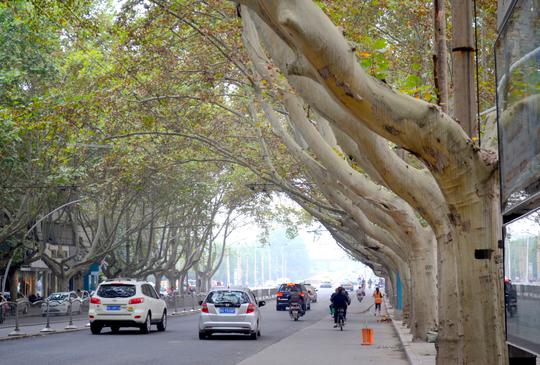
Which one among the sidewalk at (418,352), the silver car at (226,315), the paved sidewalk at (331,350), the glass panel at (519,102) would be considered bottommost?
the paved sidewalk at (331,350)

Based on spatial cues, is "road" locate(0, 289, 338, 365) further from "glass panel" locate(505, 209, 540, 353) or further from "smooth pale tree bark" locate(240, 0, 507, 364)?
"glass panel" locate(505, 209, 540, 353)

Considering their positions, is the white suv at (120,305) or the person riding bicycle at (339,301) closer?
the white suv at (120,305)

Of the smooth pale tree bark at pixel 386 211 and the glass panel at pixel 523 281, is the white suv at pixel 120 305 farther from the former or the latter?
the glass panel at pixel 523 281

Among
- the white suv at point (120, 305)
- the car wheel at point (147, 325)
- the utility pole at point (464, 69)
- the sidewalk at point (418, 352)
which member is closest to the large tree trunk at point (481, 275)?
the utility pole at point (464, 69)

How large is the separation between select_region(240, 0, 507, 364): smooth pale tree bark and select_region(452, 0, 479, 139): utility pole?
3.91ft

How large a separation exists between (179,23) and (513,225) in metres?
16.3

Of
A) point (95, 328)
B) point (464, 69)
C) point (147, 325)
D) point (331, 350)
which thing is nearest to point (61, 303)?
point (95, 328)

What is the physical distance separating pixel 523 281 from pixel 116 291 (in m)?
22.0

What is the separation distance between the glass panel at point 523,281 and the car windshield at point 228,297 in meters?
18.8

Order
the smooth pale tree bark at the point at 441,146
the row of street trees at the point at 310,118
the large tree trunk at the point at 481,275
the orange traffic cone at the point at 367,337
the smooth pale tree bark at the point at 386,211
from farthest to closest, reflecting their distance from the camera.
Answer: the orange traffic cone at the point at 367,337 < the smooth pale tree bark at the point at 386,211 < the large tree trunk at the point at 481,275 < the row of street trees at the point at 310,118 < the smooth pale tree bark at the point at 441,146

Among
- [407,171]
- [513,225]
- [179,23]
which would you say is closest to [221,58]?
[179,23]

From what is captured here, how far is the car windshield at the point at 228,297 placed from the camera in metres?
25.2

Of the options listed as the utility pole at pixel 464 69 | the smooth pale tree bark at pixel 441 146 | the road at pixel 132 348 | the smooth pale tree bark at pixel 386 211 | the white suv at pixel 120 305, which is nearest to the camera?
the smooth pale tree bark at pixel 441 146

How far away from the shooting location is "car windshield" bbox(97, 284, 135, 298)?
87.1ft
